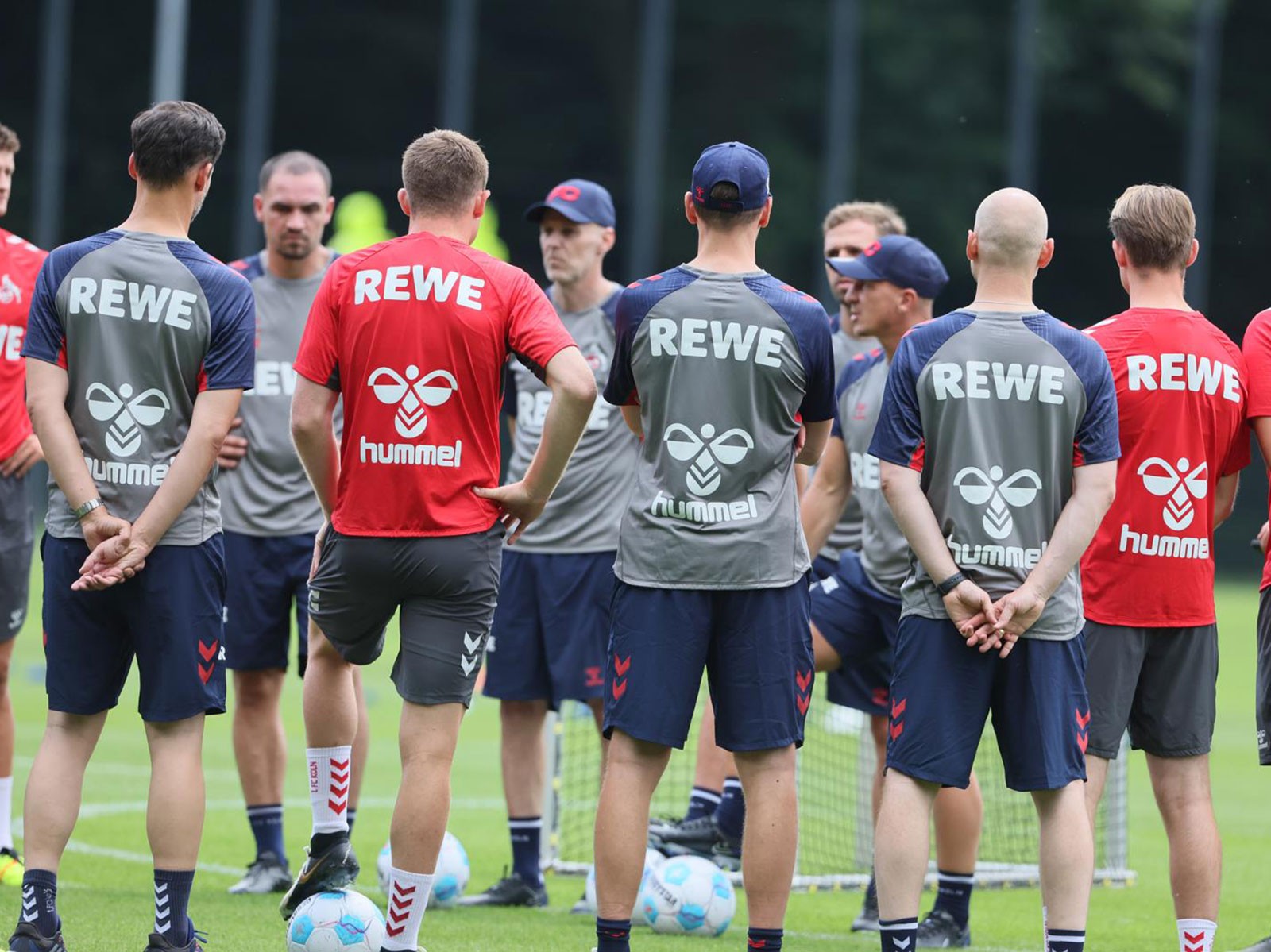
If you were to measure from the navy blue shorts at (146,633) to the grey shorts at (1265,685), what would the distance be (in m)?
3.52

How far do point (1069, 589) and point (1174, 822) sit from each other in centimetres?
107

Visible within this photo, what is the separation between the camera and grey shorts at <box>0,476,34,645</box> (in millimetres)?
7332

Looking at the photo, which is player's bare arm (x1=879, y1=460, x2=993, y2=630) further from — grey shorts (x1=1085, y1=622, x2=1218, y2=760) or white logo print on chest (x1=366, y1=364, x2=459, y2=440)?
white logo print on chest (x1=366, y1=364, x2=459, y2=440)

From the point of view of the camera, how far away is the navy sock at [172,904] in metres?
5.46

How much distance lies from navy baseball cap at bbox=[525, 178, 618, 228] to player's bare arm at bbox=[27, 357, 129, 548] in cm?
258

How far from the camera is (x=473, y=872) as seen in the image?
8195 millimetres

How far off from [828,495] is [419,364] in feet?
7.37

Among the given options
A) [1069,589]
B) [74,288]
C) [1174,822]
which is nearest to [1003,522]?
[1069,589]

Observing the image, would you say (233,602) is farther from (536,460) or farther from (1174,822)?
(1174,822)

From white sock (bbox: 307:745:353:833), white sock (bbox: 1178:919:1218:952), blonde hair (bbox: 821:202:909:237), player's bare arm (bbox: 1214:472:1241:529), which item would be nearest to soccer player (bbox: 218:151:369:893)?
white sock (bbox: 307:745:353:833)

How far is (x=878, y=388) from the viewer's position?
725 centimetres

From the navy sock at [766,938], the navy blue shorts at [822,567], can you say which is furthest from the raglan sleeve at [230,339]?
the navy blue shorts at [822,567]

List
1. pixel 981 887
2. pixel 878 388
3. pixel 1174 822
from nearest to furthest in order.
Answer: pixel 1174 822
pixel 878 388
pixel 981 887

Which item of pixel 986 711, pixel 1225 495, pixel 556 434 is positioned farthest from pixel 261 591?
pixel 1225 495
